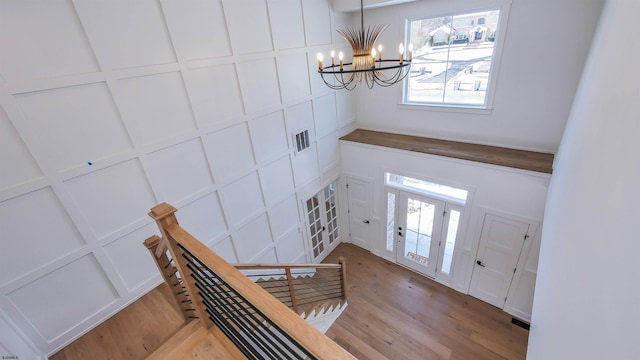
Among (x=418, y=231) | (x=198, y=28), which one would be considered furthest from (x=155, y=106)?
(x=418, y=231)

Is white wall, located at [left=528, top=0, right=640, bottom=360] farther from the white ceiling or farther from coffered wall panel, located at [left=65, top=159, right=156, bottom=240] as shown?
the white ceiling

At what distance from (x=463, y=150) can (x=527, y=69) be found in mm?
1318

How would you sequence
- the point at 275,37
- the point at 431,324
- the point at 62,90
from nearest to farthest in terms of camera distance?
the point at 62,90
the point at 275,37
the point at 431,324

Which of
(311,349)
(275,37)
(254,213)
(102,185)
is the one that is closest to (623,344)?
(311,349)

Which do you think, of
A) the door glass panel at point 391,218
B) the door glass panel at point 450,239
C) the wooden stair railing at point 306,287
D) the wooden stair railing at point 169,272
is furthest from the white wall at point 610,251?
the door glass panel at point 391,218

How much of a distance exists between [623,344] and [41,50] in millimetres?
3335

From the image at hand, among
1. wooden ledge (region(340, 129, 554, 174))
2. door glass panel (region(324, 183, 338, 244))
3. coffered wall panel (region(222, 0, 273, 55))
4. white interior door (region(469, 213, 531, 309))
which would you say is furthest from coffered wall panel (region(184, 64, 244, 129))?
white interior door (region(469, 213, 531, 309))

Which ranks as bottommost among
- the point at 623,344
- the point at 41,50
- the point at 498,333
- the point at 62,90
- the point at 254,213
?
the point at 498,333

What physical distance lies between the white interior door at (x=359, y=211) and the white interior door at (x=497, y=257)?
2065mm

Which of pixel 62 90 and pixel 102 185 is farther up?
pixel 62 90

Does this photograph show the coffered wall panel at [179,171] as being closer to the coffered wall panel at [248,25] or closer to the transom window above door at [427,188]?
the coffered wall panel at [248,25]

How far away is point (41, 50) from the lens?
6.62 ft

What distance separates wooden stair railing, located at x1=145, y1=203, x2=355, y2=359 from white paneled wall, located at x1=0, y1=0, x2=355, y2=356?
89cm

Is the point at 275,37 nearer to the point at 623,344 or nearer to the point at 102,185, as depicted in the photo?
the point at 102,185
